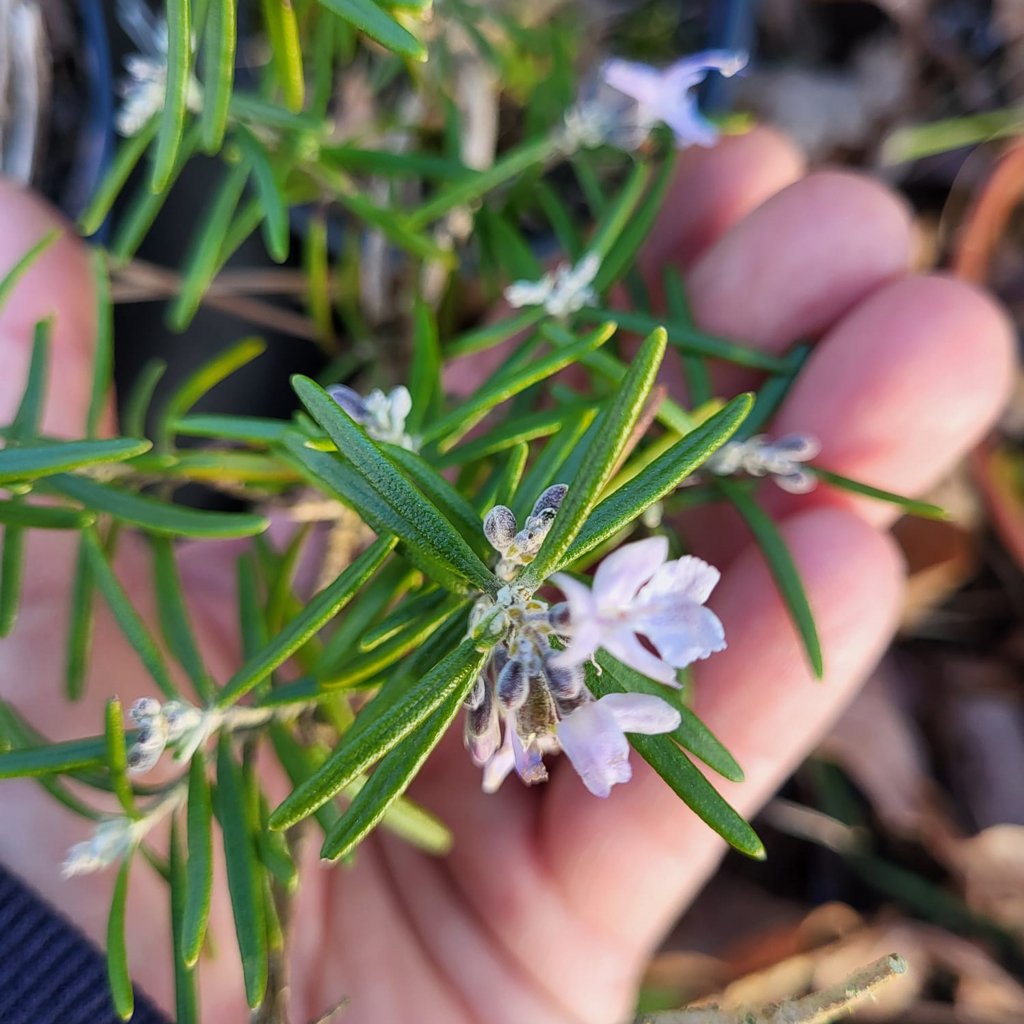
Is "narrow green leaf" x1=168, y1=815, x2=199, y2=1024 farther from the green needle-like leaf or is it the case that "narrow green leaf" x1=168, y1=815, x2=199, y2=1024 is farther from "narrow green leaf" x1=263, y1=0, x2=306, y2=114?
"narrow green leaf" x1=263, y1=0, x2=306, y2=114

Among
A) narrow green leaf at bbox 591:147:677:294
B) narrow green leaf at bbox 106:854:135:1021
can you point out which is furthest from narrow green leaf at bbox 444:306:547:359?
narrow green leaf at bbox 106:854:135:1021

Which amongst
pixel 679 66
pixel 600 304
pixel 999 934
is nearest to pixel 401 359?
pixel 600 304

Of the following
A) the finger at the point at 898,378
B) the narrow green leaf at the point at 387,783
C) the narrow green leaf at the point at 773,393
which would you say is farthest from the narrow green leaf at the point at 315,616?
the finger at the point at 898,378

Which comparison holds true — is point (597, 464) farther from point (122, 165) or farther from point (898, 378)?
point (122, 165)

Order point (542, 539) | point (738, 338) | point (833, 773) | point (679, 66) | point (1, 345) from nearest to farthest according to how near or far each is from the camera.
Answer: point (542, 539) < point (679, 66) < point (1, 345) < point (738, 338) < point (833, 773)

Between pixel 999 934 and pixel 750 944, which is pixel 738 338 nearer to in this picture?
pixel 750 944

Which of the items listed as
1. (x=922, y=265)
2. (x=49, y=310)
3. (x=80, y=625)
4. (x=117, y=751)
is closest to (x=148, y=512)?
(x=80, y=625)
